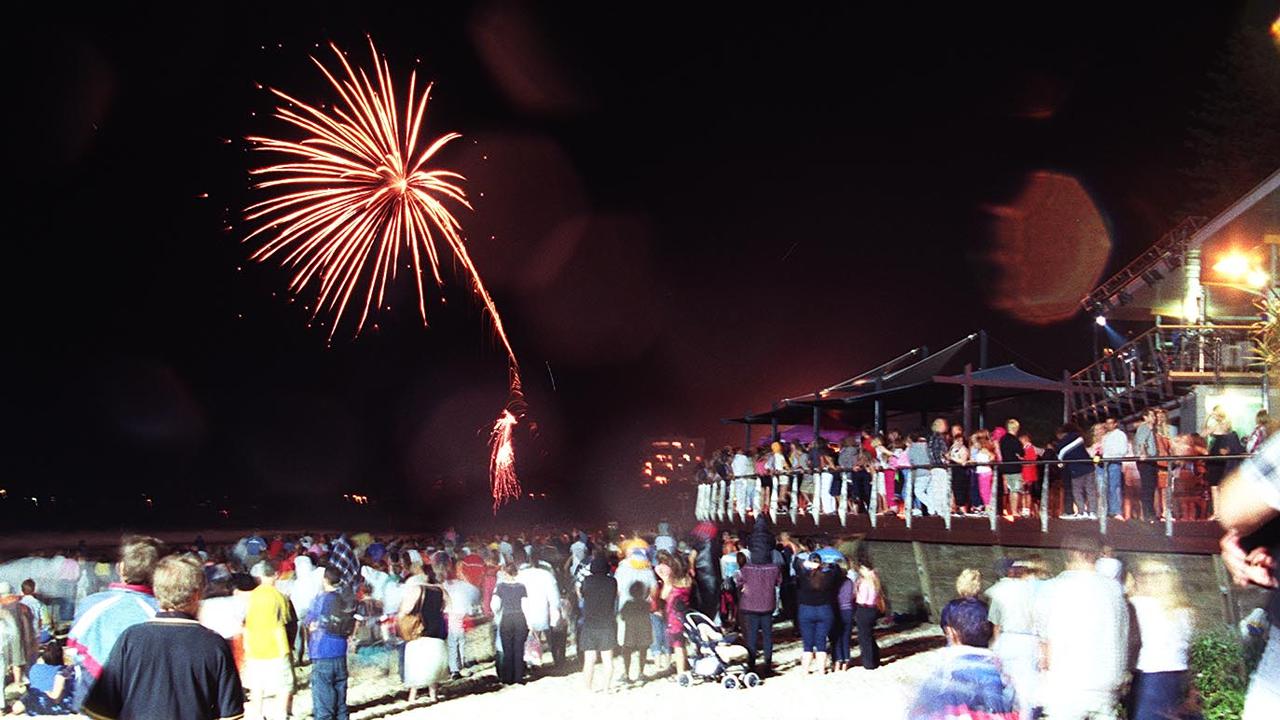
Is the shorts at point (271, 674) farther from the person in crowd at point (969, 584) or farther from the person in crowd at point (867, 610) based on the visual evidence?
the person in crowd at point (867, 610)

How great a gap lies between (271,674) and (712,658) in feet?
21.6

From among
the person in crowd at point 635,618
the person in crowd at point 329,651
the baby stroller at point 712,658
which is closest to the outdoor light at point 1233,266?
the baby stroller at point 712,658

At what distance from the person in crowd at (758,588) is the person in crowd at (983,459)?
3686 millimetres

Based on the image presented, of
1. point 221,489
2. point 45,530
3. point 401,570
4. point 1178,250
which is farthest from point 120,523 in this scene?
point 1178,250

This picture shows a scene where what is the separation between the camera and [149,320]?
10225cm

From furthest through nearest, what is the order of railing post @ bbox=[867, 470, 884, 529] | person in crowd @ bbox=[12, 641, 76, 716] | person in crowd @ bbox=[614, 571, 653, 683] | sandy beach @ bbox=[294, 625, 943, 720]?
railing post @ bbox=[867, 470, 884, 529], person in crowd @ bbox=[614, 571, 653, 683], sandy beach @ bbox=[294, 625, 943, 720], person in crowd @ bbox=[12, 641, 76, 716]

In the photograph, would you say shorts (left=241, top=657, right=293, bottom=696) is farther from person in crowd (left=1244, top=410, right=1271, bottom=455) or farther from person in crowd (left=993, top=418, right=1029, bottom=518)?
person in crowd (left=1244, top=410, right=1271, bottom=455)

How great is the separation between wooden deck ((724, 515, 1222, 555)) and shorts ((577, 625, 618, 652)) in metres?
5.78

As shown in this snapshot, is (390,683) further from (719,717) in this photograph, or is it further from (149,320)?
(149,320)

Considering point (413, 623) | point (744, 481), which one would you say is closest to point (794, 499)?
point (744, 481)

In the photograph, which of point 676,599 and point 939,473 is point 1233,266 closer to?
point 939,473

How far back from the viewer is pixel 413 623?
50.5 ft

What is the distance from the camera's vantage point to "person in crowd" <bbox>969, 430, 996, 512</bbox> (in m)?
17.9

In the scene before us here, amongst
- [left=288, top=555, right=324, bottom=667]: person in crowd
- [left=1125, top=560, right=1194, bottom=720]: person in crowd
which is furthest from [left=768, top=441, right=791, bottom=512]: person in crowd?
[left=1125, top=560, right=1194, bottom=720]: person in crowd
